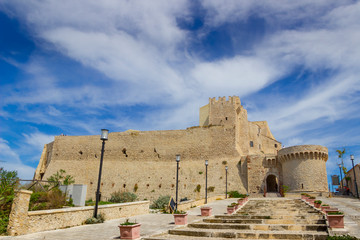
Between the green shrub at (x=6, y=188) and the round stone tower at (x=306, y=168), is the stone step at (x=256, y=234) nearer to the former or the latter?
the green shrub at (x=6, y=188)

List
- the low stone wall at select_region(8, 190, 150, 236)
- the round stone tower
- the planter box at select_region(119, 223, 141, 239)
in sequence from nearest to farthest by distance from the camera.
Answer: the planter box at select_region(119, 223, 141, 239), the low stone wall at select_region(8, 190, 150, 236), the round stone tower

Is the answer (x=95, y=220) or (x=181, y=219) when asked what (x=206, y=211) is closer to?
(x=181, y=219)

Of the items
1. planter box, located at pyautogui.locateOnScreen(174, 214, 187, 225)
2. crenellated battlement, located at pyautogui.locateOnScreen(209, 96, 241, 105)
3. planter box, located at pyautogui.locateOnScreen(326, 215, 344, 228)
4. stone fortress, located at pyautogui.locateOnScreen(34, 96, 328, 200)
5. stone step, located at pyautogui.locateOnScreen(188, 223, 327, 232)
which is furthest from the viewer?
crenellated battlement, located at pyautogui.locateOnScreen(209, 96, 241, 105)

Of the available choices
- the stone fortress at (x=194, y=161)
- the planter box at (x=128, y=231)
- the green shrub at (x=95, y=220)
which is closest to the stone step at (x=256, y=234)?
the planter box at (x=128, y=231)

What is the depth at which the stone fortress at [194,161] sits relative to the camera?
29.3 meters

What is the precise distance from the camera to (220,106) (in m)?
37.8

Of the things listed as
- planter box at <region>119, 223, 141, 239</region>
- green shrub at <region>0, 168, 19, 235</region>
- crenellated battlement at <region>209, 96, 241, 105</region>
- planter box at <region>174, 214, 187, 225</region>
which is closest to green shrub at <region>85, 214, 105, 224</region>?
green shrub at <region>0, 168, 19, 235</region>

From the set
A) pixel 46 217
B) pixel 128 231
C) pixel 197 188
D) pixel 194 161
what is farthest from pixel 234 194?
pixel 128 231

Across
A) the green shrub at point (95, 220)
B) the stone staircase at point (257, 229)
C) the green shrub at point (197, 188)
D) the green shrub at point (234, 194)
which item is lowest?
the green shrub at point (95, 220)

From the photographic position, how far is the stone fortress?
29.3 meters

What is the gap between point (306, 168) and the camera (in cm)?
2858

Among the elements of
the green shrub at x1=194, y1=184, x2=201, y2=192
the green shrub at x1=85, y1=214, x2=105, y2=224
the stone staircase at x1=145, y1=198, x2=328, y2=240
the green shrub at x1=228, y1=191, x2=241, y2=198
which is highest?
the green shrub at x1=194, y1=184, x2=201, y2=192

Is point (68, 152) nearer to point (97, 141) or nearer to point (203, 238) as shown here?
point (97, 141)

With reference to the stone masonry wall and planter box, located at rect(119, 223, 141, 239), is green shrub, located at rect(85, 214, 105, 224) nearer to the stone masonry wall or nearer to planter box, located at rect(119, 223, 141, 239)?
planter box, located at rect(119, 223, 141, 239)
